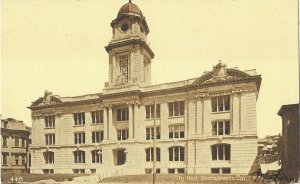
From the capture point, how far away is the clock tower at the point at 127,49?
42719 millimetres

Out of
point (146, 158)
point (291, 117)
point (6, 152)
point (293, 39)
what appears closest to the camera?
point (293, 39)

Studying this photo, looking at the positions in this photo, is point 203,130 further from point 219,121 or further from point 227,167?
point 227,167

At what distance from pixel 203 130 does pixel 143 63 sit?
1316 centimetres

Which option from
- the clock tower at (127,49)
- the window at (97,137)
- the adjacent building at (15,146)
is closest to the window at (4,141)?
the adjacent building at (15,146)

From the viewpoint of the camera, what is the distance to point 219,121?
37.2 metres

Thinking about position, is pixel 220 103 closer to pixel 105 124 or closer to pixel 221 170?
pixel 221 170

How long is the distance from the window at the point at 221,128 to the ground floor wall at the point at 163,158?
0.88 metres

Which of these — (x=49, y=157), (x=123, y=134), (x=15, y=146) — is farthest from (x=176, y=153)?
(x=15, y=146)

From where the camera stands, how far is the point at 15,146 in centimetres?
5722

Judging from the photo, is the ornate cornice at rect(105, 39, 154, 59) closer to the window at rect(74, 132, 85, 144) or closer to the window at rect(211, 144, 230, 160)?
the window at rect(74, 132, 85, 144)

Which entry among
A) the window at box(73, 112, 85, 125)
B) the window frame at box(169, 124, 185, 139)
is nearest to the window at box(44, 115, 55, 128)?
the window at box(73, 112, 85, 125)

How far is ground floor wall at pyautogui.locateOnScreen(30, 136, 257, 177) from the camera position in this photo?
115 ft

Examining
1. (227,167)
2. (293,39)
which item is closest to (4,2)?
(293,39)

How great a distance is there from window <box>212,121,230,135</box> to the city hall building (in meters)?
0.11
